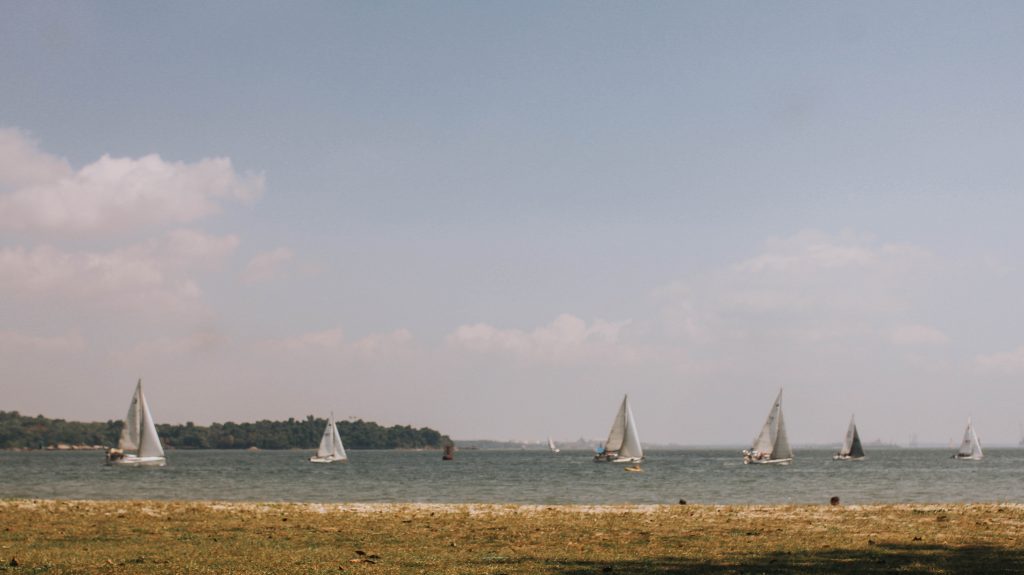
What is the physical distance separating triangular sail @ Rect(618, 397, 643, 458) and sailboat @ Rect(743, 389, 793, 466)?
19.0 metres

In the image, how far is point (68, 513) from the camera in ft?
109

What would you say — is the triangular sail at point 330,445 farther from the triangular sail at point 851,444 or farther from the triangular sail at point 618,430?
the triangular sail at point 851,444

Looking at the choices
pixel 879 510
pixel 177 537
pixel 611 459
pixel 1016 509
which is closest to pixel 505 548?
pixel 177 537

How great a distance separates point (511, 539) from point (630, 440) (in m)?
126

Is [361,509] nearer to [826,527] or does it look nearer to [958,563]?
[826,527]

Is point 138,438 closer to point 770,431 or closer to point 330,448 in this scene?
point 330,448

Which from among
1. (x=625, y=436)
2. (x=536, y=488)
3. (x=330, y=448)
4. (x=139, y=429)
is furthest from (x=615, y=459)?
(x=139, y=429)

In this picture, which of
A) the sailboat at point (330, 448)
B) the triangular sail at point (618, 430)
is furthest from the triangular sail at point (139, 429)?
the triangular sail at point (618, 430)

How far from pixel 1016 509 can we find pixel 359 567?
1100 inches

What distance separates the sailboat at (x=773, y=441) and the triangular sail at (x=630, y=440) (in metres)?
19.0

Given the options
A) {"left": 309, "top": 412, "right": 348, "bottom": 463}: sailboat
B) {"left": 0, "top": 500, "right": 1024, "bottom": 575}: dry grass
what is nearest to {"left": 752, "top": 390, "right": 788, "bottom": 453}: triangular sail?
{"left": 309, "top": 412, "right": 348, "bottom": 463}: sailboat

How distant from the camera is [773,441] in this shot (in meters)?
144

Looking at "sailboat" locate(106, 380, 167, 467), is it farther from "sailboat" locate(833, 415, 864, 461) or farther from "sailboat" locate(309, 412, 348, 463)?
"sailboat" locate(833, 415, 864, 461)

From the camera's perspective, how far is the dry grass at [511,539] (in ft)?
61.5
